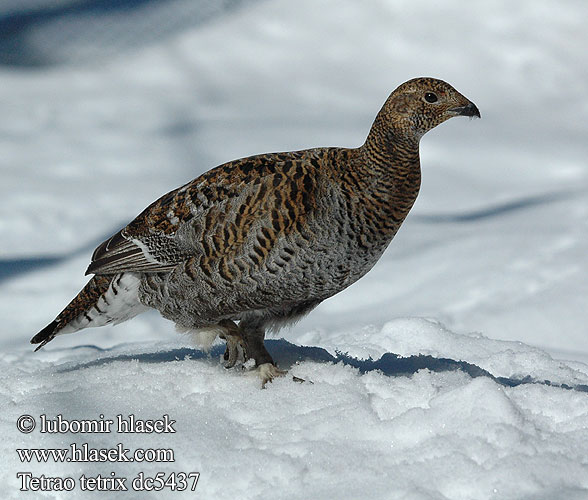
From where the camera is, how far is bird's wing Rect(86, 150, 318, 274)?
13.4 feet

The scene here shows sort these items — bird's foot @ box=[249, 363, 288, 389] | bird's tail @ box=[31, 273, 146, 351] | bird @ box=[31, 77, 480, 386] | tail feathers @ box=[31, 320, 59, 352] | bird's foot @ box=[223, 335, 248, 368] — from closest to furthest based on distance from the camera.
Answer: bird @ box=[31, 77, 480, 386] < bird's foot @ box=[249, 363, 288, 389] < bird's foot @ box=[223, 335, 248, 368] < bird's tail @ box=[31, 273, 146, 351] < tail feathers @ box=[31, 320, 59, 352]

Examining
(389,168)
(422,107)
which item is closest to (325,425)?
(389,168)

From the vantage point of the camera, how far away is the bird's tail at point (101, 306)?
4.64 metres

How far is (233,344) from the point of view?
4535mm

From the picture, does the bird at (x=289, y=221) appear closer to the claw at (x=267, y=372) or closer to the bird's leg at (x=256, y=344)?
the claw at (x=267, y=372)

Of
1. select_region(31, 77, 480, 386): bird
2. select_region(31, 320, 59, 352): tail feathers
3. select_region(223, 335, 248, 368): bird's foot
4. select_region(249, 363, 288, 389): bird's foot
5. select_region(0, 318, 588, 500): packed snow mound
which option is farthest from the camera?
select_region(31, 320, 59, 352): tail feathers

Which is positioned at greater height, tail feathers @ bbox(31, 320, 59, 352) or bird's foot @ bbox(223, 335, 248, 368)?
tail feathers @ bbox(31, 320, 59, 352)

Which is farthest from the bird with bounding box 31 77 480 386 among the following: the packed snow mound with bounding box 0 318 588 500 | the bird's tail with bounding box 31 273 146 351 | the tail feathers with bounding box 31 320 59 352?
the tail feathers with bounding box 31 320 59 352

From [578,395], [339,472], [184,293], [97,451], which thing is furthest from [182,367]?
[578,395]

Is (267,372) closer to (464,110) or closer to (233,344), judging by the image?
(233,344)

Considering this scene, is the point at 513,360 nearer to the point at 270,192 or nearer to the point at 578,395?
the point at 578,395

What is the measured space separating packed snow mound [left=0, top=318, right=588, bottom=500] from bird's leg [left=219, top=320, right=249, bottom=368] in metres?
0.08

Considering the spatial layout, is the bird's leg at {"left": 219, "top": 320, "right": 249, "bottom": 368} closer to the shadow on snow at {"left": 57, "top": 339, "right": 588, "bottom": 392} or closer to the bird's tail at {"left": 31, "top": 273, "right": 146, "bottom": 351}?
the shadow on snow at {"left": 57, "top": 339, "right": 588, "bottom": 392}

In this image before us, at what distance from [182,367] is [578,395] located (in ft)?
6.75
